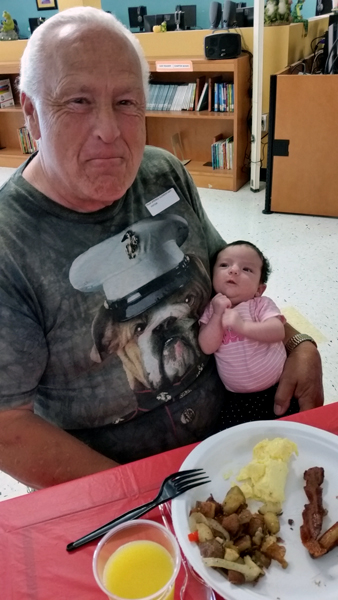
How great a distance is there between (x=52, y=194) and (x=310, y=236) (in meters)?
2.56

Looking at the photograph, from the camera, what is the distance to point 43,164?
1.04m

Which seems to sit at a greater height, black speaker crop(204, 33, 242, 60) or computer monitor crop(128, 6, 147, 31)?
computer monitor crop(128, 6, 147, 31)

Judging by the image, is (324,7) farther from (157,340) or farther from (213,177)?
(157,340)

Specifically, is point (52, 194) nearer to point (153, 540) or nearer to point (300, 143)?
point (153, 540)

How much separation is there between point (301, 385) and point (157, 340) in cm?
41

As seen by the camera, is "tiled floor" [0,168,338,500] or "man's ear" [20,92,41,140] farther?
"tiled floor" [0,168,338,500]

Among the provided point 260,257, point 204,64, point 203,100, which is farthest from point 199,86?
point 260,257

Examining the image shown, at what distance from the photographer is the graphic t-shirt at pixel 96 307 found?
94 centimetres

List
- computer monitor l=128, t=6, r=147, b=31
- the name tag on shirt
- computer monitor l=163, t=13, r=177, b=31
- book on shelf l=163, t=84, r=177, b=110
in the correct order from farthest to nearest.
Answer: computer monitor l=128, t=6, r=147, b=31, computer monitor l=163, t=13, r=177, b=31, book on shelf l=163, t=84, r=177, b=110, the name tag on shirt

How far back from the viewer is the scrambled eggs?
0.78m

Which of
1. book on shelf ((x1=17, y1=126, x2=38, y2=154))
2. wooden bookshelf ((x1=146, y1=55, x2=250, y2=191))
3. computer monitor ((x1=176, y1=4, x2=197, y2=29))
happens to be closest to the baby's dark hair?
wooden bookshelf ((x1=146, y1=55, x2=250, y2=191))

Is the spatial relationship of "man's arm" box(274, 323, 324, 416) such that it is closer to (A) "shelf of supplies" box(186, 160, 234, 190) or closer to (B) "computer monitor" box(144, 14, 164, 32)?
(A) "shelf of supplies" box(186, 160, 234, 190)

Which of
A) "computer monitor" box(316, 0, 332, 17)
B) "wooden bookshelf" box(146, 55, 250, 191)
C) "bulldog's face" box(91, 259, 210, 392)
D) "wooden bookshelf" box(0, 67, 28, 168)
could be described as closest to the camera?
"bulldog's face" box(91, 259, 210, 392)

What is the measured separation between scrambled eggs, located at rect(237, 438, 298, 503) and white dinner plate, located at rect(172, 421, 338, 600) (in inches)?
1.0
